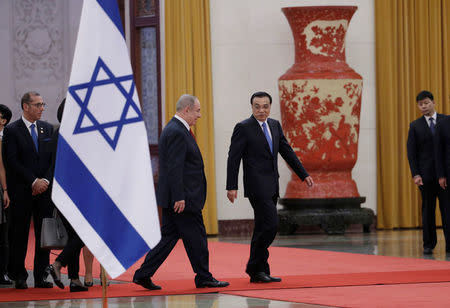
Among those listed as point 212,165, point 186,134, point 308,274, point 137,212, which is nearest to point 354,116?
point 212,165

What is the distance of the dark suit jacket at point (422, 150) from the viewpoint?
28.8ft

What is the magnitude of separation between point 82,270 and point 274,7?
17.2ft

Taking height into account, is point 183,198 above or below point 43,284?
above

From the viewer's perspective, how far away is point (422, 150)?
8.86 m

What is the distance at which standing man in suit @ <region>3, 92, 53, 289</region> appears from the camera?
22.2 feet

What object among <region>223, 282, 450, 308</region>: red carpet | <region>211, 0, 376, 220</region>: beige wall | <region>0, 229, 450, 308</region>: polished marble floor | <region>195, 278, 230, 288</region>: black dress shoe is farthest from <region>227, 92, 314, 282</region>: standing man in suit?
<region>211, 0, 376, 220</region>: beige wall

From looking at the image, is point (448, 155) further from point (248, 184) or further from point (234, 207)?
point (234, 207)

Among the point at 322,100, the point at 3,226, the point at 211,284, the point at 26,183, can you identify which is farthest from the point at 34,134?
the point at 322,100

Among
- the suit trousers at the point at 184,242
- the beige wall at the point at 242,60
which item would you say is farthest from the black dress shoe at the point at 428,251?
the beige wall at the point at 242,60

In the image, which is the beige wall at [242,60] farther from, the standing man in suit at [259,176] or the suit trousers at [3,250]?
the standing man in suit at [259,176]

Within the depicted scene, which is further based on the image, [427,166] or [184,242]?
[427,166]

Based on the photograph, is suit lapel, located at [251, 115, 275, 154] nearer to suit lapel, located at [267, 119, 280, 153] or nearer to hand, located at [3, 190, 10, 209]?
suit lapel, located at [267, 119, 280, 153]

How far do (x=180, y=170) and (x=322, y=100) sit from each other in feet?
17.4

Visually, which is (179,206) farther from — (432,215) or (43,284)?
(432,215)
